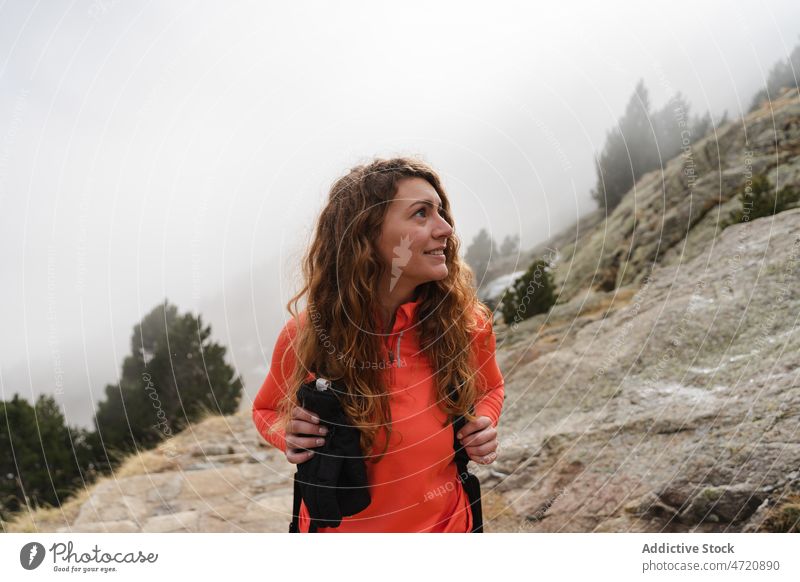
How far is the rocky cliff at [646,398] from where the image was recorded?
238 centimetres

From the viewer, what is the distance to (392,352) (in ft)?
5.83

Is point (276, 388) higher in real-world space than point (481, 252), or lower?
lower

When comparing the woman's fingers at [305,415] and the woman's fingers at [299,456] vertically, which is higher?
the woman's fingers at [305,415]

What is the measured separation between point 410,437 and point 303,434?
0.32 metres

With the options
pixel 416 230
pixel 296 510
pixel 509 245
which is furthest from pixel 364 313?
pixel 509 245

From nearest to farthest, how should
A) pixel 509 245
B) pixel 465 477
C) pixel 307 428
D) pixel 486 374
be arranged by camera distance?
1. pixel 307 428
2. pixel 465 477
3. pixel 486 374
4. pixel 509 245

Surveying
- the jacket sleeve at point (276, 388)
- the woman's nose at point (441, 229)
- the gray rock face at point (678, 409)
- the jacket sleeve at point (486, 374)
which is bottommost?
the gray rock face at point (678, 409)

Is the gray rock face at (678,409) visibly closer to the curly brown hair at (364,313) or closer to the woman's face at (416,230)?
the curly brown hair at (364,313)

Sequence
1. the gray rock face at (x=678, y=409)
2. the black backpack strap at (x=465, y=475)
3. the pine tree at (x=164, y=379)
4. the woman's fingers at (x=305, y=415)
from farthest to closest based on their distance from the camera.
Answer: the pine tree at (x=164, y=379) → the gray rock face at (x=678, y=409) → the black backpack strap at (x=465, y=475) → the woman's fingers at (x=305, y=415)

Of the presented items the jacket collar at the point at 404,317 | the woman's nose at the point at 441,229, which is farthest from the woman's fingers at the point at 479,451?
the woman's nose at the point at 441,229

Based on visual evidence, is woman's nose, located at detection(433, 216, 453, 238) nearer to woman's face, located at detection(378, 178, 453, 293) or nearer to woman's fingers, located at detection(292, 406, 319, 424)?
woman's face, located at detection(378, 178, 453, 293)

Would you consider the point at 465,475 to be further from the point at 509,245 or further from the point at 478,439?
the point at 509,245

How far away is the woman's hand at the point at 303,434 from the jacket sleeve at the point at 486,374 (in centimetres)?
54
